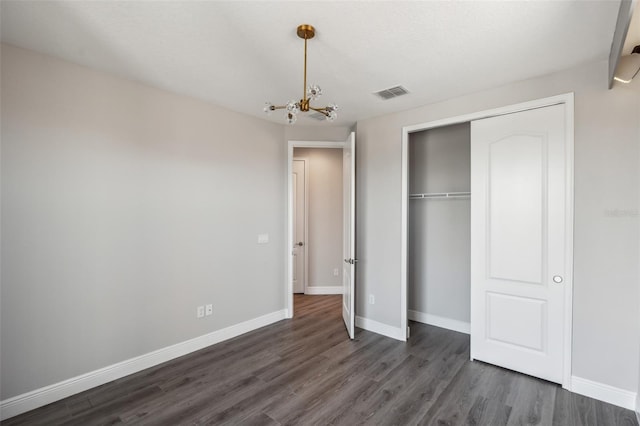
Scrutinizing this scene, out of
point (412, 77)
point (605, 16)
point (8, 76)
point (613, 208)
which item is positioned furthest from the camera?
point (412, 77)

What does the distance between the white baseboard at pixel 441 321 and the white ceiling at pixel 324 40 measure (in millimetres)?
2747

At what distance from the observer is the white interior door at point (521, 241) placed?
258 cm

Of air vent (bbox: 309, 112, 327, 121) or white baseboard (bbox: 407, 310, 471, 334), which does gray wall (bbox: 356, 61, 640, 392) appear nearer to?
white baseboard (bbox: 407, 310, 471, 334)

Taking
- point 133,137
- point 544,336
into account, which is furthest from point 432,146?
point 133,137

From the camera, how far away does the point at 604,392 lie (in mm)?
2355

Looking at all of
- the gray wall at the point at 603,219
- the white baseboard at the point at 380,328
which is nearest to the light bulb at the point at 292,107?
the gray wall at the point at 603,219

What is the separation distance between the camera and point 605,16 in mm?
1872

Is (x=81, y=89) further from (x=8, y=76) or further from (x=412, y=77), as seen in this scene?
(x=412, y=77)

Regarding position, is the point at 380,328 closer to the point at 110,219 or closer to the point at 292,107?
the point at 292,107

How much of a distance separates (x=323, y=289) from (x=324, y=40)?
4234 mm

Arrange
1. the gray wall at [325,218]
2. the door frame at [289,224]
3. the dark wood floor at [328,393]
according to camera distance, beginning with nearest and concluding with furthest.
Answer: the dark wood floor at [328,393] → the door frame at [289,224] → the gray wall at [325,218]

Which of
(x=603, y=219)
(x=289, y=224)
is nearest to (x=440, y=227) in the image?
(x=603, y=219)

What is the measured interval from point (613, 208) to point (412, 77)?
6.16 feet

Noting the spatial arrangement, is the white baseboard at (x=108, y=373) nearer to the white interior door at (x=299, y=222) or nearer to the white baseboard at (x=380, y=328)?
the white baseboard at (x=380, y=328)
